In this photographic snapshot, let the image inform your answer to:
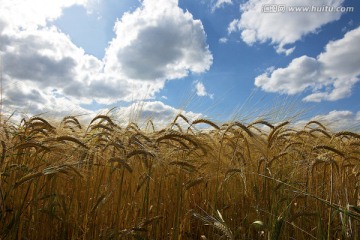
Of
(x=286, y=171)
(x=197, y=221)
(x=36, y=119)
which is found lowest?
(x=197, y=221)

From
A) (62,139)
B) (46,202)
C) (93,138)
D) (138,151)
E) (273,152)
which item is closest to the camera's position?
(138,151)

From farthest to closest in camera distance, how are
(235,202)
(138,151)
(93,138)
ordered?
(235,202) < (93,138) < (138,151)

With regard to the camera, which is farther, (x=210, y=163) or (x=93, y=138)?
(x=210, y=163)

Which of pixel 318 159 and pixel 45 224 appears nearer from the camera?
pixel 318 159

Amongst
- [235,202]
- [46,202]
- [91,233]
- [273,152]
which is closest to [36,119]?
[46,202]

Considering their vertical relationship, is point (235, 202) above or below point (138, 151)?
below

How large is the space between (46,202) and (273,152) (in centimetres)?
226

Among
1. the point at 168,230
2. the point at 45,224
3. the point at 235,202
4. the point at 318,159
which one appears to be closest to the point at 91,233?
the point at 45,224

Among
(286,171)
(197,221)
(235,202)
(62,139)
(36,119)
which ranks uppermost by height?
(36,119)

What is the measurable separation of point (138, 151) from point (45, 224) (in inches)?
48.7

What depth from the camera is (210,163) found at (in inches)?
123

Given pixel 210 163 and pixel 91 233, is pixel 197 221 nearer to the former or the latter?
pixel 210 163

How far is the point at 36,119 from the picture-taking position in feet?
10.5

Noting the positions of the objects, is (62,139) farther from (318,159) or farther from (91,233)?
(318,159)
